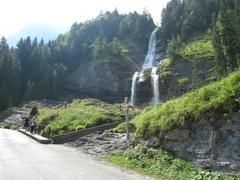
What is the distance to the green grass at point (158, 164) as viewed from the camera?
42.7ft

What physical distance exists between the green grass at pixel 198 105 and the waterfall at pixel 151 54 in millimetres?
86463

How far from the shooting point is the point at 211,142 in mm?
13789

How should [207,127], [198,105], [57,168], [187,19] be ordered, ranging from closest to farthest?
1. [207,127]
2. [198,105]
3. [57,168]
4. [187,19]

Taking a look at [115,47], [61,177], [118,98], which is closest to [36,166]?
[61,177]

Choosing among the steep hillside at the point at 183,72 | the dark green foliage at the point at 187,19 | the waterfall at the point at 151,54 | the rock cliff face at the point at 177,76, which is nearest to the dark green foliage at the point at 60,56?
the waterfall at the point at 151,54

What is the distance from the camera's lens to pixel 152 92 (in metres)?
74.1

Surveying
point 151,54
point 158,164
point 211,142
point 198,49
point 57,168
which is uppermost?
point 151,54

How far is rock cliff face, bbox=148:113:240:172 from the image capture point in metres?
12.9

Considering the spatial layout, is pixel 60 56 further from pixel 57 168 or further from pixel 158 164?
pixel 158 164

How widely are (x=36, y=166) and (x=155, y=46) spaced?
10412 centimetres

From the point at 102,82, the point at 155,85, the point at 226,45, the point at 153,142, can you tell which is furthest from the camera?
the point at 102,82

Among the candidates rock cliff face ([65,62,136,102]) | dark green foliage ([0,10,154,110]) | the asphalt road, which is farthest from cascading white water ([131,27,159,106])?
the asphalt road

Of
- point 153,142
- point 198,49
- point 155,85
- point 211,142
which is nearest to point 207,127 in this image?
point 211,142

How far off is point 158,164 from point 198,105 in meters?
2.58
